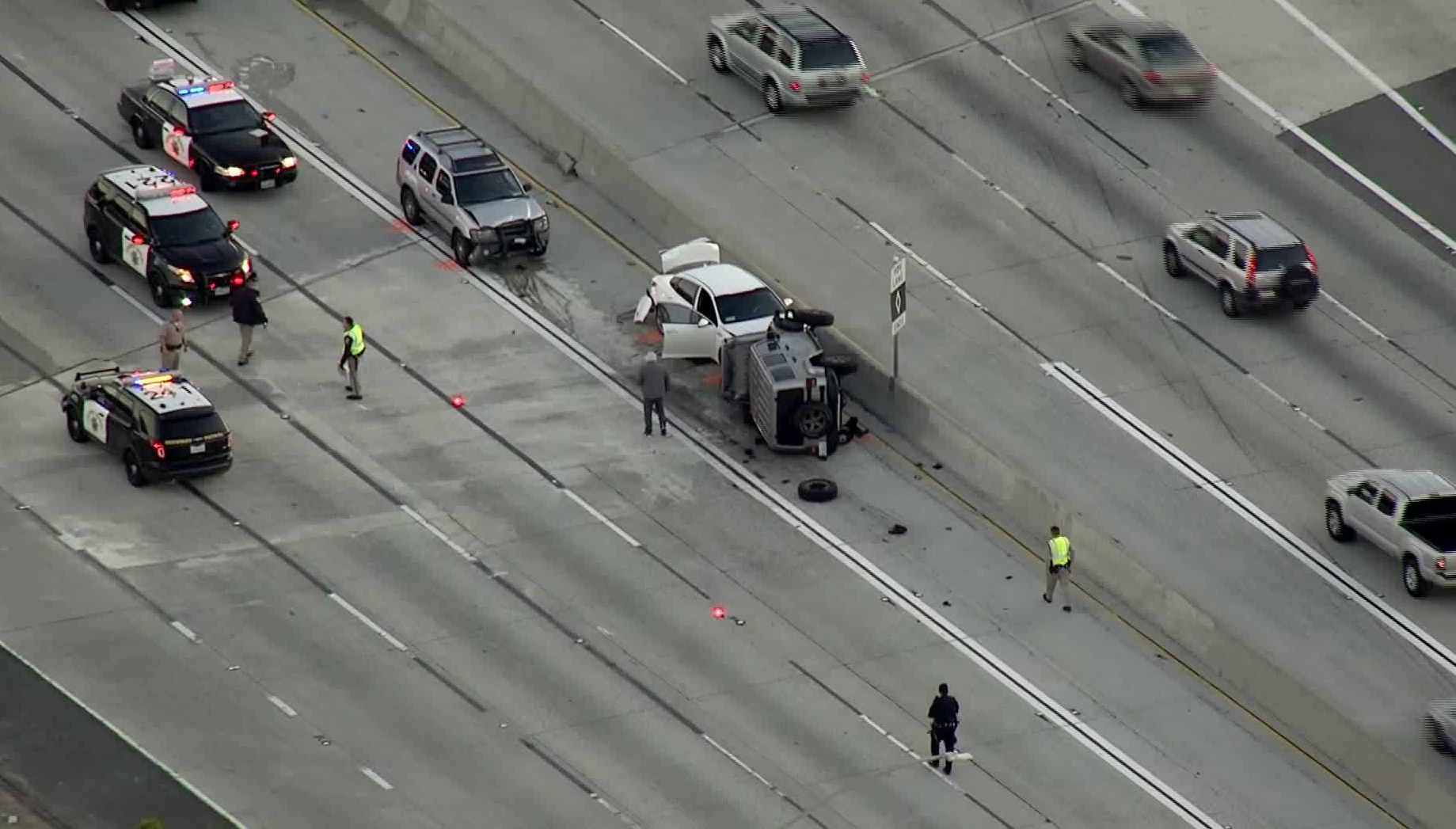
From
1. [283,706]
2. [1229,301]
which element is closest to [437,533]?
[283,706]

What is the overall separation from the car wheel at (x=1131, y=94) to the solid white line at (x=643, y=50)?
9.41 metres

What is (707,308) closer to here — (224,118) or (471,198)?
(471,198)

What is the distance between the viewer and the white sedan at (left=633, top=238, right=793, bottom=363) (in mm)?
53281

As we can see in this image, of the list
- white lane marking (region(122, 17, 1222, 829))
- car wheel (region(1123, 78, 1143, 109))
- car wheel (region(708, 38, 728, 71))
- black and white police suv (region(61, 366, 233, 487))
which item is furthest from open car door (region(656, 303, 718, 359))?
car wheel (region(1123, 78, 1143, 109))

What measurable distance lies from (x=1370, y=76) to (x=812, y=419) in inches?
790

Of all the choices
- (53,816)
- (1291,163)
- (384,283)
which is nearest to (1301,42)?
(1291,163)

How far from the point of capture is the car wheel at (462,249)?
5562 centimetres

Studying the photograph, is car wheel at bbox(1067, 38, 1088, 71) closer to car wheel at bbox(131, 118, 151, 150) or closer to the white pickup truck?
the white pickup truck

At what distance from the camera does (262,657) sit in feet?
147

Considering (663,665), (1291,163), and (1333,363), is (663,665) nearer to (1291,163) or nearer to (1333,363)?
(1333,363)

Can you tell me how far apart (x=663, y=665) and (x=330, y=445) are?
8.19 meters

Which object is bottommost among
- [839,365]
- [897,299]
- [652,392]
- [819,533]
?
[819,533]

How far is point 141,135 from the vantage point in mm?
58594

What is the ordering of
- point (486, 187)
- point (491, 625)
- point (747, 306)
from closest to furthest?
point (491, 625), point (747, 306), point (486, 187)
